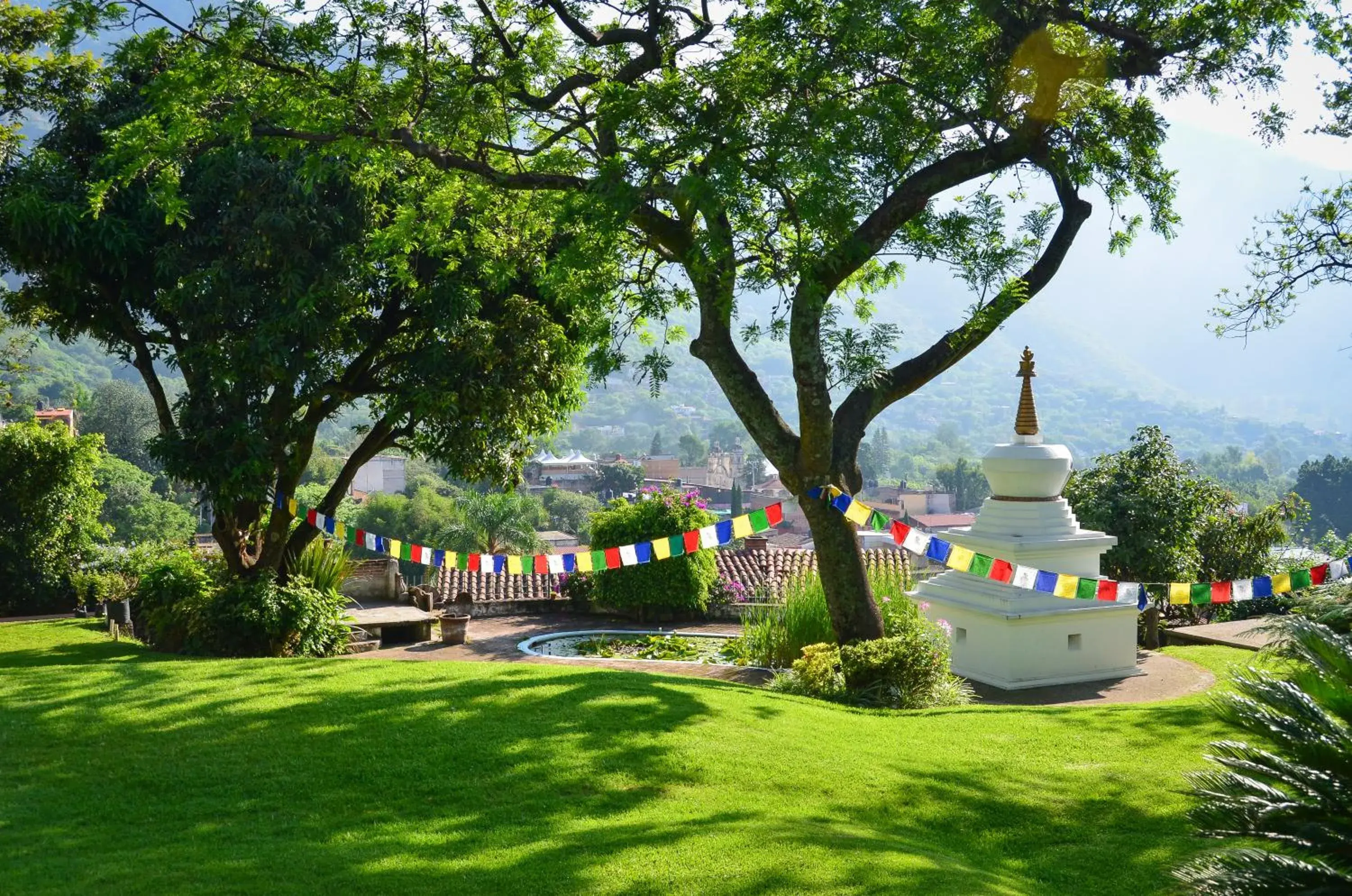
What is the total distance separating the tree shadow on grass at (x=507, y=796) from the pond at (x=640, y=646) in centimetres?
447

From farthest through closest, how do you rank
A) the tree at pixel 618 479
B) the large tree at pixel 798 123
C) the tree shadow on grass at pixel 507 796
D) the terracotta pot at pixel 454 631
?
the tree at pixel 618 479 → the terracotta pot at pixel 454 631 → the large tree at pixel 798 123 → the tree shadow on grass at pixel 507 796

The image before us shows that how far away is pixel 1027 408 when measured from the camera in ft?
44.6

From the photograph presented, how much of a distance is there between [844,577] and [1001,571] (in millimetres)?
1608

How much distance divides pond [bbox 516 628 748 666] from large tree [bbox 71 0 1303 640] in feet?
10.00

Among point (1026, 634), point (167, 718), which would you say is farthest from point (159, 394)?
point (1026, 634)

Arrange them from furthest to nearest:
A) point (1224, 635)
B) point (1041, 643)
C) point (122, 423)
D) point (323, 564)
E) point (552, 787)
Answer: point (122, 423), point (323, 564), point (1224, 635), point (1041, 643), point (552, 787)

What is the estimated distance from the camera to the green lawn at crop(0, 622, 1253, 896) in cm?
559

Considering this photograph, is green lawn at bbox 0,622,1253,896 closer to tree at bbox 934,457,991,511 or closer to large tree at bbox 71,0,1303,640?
large tree at bbox 71,0,1303,640

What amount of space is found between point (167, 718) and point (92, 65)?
419 inches

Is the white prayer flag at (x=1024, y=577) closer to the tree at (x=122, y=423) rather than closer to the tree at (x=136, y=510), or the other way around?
the tree at (x=136, y=510)

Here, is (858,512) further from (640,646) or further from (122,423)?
(122,423)

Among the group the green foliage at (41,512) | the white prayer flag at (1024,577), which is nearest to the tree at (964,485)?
the green foliage at (41,512)

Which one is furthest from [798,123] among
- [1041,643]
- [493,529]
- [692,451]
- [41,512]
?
[692,451]

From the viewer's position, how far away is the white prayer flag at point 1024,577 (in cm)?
1154
